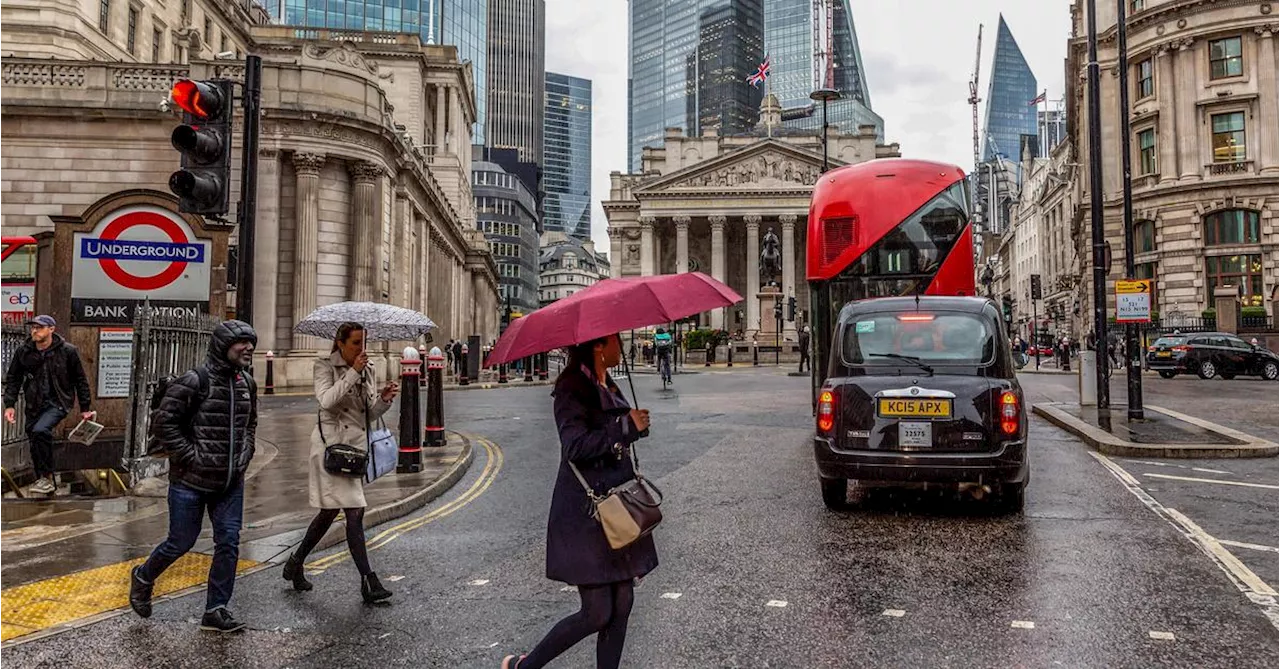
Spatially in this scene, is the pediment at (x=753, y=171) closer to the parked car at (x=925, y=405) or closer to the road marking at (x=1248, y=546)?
the parked car at (x=925, y=405)

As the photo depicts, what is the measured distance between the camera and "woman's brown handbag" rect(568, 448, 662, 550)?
10.3ft

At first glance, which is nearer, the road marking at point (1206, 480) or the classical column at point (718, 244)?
the road marking at point (1206, 480)

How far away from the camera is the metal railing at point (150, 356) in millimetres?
8344

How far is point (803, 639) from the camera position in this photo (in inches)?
161

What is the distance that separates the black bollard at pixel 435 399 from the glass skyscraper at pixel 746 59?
16761cm

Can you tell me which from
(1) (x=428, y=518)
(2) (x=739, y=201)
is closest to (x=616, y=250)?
(2) (x=739, y=201)

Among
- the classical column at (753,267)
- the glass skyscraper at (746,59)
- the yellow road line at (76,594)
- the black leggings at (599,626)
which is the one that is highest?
the glass skyscraper at (746,59)

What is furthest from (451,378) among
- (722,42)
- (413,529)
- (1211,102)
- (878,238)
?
(722,42)

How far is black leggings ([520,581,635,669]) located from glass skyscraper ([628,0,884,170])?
575ft

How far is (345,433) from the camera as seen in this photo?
5.06 m

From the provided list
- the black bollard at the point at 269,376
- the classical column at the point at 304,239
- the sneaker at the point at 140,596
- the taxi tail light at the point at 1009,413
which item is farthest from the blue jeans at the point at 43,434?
the classical column at the point at 304,239

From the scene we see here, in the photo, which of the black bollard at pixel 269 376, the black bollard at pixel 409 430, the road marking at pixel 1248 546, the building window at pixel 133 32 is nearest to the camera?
the road marking at pixel 1248 546

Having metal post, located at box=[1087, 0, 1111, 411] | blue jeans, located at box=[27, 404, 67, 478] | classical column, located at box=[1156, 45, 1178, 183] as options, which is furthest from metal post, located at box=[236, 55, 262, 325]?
classical column, located at box=[1156, 45, 1178, 183]

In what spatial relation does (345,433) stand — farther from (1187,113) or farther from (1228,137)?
(1228,137)
